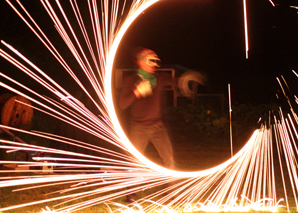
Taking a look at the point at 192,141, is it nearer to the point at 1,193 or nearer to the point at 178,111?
the point at 178,111

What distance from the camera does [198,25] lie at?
12.4m

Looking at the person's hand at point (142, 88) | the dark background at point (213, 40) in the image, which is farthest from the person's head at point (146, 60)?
the dark background at point (213, 40)

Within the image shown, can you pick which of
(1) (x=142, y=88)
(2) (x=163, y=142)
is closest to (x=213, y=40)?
(2) (x=163, y=142)

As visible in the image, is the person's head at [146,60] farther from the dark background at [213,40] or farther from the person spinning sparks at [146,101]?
the dark background at [213,40]

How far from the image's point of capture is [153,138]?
17.0ft

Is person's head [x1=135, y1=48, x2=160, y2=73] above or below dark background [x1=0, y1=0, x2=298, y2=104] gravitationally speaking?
below

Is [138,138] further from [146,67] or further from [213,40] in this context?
[213,40]

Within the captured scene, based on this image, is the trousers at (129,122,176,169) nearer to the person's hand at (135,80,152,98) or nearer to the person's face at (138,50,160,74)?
the person's hand at (135,80,152,98)

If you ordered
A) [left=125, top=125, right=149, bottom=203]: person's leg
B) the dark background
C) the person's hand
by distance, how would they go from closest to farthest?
1. the person's hand
2. [left=125, top=125, right=149, bottom=203]: person's leg
3. the dark background

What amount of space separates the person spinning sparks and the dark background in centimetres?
267

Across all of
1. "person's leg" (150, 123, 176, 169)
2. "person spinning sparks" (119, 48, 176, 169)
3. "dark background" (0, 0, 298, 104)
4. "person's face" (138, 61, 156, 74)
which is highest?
"dark background" (0, 0, 298, 104)

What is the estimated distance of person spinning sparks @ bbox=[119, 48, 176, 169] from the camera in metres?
5.02

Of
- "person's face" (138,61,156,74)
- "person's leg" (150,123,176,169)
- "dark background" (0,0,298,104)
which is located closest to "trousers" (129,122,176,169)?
"person's leg" (150,123,176,169)

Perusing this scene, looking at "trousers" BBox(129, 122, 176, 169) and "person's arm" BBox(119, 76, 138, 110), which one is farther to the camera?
"trousers" BBox(129, 122, 176, 169)
